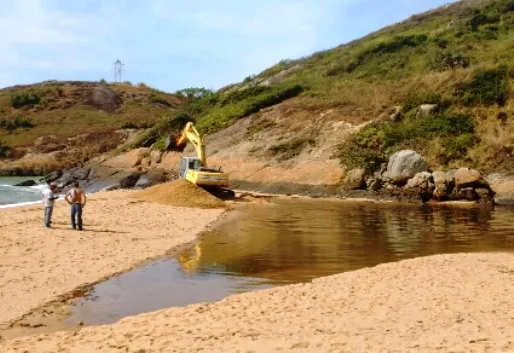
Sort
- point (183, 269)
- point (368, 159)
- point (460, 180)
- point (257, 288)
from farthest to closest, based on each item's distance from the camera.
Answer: point (368, 159) < point (460, 180) < point (183, 269) < point (257, 288)

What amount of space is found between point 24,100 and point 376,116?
72.0 metres

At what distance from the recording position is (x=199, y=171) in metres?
32.0

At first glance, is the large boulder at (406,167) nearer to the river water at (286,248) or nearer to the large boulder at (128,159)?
the river water at (286,248)

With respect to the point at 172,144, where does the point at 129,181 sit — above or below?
below

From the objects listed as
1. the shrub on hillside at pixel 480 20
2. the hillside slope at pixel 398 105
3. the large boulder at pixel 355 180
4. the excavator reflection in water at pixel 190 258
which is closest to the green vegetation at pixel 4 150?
the hillside slope at pixel 398 105

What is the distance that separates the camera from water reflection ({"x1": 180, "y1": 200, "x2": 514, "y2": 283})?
1473 cm

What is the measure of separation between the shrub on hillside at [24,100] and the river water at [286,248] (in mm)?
78701

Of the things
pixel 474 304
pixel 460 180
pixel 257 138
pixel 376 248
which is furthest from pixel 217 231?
pixel 257 138

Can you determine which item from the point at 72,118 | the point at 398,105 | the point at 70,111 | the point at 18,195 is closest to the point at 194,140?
the point at 18,195

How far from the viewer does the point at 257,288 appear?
12.1 m

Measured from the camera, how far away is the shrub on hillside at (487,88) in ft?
139

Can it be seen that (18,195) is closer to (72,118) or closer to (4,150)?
(4,150)

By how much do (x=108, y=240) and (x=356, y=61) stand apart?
52310 mm

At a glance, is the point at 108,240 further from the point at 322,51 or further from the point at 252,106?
the point at 322,51
